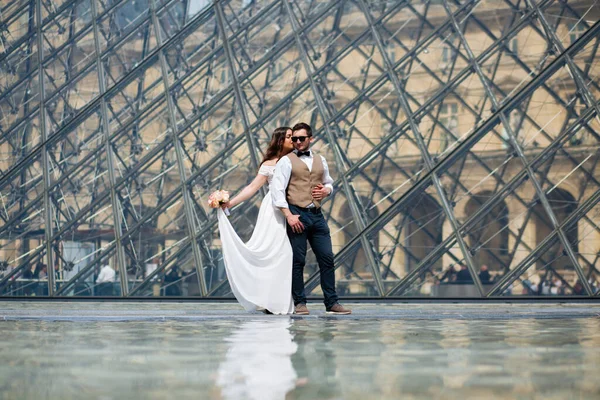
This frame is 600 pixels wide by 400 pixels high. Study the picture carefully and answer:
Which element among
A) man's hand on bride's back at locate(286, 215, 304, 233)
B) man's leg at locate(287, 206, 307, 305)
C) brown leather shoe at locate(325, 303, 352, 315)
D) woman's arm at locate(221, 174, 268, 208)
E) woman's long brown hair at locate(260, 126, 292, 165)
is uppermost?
woman's long brown hair at locate(260, 126, 292, 165)

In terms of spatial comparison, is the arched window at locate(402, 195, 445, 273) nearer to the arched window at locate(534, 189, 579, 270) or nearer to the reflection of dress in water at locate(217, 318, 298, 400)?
the arched window at locate(534, 189, 579, 270)

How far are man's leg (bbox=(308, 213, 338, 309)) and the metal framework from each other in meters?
3.87

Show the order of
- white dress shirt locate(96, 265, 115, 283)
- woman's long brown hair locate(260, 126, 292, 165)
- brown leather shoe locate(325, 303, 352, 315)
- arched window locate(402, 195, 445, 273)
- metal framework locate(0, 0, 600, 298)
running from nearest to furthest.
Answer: brown leather shoe locate(325, 303, 352, 315) → woman's long brown hair locate(260, 126, 292, 165) → metal framework locate(0, 0, 600, 298) → white dress shirt locate(96, 265, 115, 283) → arched window locate(402, 195, 445, 273)

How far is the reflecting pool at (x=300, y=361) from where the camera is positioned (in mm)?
3447

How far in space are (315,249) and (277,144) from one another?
821 mm

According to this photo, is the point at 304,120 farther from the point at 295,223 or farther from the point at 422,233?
the point at 295,223

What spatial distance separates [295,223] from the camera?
7.95m

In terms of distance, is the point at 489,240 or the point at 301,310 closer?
the point at 301,310

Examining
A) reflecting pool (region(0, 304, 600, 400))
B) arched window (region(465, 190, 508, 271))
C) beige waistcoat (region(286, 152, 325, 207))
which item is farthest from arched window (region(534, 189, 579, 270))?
reflecting pool (region(0, 304, 600, 400))

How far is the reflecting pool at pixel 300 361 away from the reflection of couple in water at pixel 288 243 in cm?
126

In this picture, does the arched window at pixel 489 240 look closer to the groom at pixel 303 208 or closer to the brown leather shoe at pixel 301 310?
the groom at pixel 303 208

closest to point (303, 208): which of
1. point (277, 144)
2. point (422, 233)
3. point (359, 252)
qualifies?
point (277, 144)

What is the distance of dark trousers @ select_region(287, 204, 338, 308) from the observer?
26.4 ft

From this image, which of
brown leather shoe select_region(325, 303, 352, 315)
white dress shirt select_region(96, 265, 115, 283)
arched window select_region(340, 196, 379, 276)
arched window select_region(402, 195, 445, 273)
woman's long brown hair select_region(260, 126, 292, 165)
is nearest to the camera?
brown leather shoe select_region(325, 303, 352, 315)
